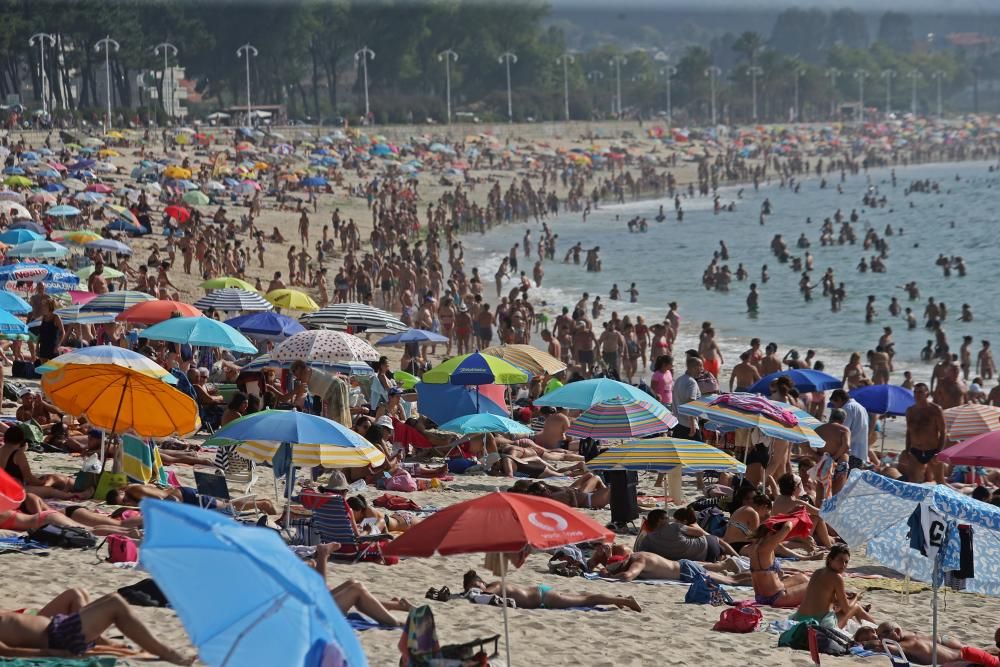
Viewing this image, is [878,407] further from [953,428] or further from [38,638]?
[38,638]

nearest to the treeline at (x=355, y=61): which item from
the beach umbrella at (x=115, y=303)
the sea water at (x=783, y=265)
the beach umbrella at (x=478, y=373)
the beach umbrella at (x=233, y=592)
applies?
the sea water at (x=783, y=265)

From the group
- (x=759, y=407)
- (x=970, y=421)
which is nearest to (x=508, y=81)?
(x=970, y=421)

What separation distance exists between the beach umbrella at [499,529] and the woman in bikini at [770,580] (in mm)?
2698

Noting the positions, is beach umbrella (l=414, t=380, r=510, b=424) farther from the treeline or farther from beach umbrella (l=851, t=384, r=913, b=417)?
the treeline

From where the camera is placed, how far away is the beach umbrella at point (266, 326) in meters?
15.6

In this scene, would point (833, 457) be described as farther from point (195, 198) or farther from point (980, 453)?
point (195, 198)

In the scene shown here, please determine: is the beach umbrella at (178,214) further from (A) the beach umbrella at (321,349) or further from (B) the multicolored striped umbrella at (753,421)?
(B) the multicolored striped umbrella at (753,421)

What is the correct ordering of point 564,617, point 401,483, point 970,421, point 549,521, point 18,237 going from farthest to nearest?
1. point 18,237
2. point 970,421
3. point 401,483
4. point 564,617
5. point 549,521

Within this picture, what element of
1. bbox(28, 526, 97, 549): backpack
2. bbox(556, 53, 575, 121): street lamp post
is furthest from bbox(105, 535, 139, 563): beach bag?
bbox(556, 53, 575, 121): street lamp post

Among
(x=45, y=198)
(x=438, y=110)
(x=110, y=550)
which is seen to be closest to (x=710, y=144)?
(x=438, y=110)

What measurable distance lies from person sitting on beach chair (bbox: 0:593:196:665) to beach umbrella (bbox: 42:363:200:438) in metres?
3.39

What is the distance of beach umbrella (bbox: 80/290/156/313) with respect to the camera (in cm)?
1545

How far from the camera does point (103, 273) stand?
1969 centimetres

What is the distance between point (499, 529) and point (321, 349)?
7850mm
